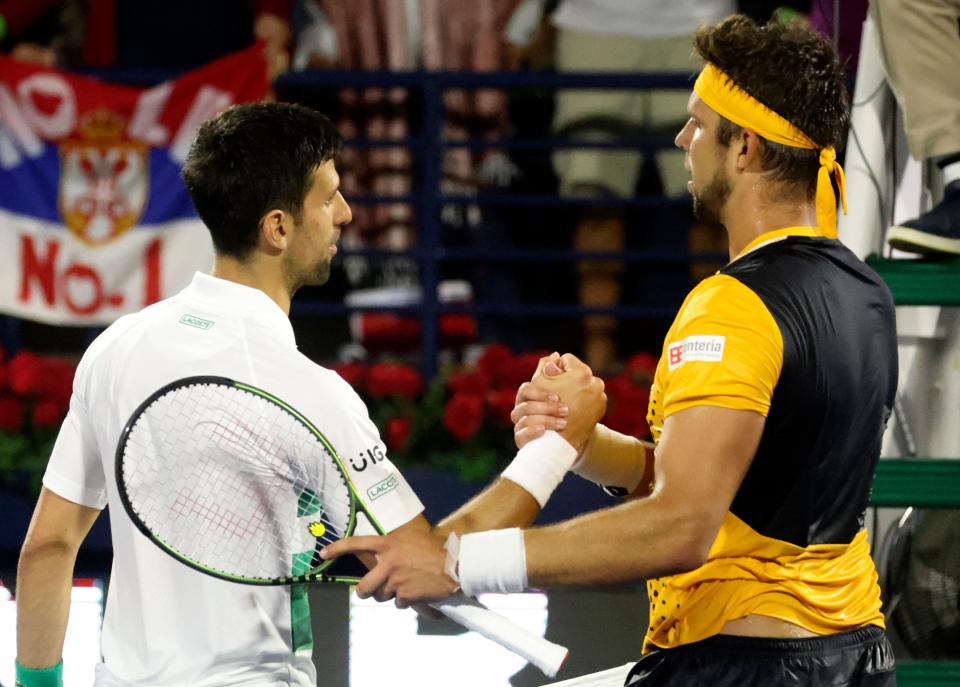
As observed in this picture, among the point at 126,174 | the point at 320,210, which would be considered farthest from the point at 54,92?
the point at 320,210

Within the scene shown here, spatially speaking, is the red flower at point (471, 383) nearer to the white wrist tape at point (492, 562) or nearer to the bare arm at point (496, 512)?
the bare arm at point (496, 512)

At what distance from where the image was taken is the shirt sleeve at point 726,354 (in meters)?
2.31

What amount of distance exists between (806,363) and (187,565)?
1.05 meters

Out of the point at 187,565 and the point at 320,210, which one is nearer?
the point at 187,565

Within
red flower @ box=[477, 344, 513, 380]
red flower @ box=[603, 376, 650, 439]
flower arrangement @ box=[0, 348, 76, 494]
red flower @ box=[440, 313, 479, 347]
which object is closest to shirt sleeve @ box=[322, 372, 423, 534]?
red flower @ box=[603, 376, 650, 439]

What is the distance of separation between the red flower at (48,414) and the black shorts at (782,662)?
12.2ft

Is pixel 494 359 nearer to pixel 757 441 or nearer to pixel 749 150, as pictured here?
pixel 749 150

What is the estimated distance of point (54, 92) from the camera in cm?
609

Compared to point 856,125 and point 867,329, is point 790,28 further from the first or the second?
point 856,125

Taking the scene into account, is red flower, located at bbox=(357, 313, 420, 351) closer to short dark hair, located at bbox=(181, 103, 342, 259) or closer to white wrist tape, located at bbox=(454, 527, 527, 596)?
short dark hair, located at bbox=(181, 103, 342, 259)

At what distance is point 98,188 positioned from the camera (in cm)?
610

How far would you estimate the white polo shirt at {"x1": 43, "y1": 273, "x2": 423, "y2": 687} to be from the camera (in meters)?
2.45

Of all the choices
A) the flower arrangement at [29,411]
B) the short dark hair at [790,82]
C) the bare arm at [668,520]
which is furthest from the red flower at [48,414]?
the short dark hair at [790,82]

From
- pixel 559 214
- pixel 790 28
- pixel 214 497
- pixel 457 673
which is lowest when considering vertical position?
pixel 457 673
